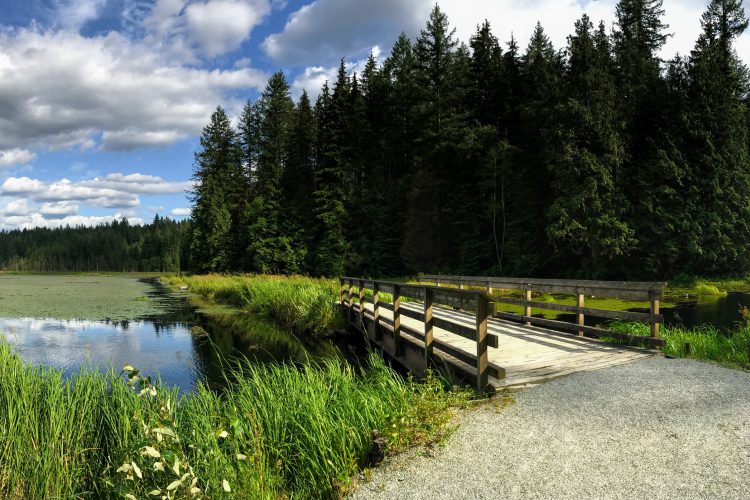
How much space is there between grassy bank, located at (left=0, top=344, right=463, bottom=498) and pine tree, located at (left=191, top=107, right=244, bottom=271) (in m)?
47.0

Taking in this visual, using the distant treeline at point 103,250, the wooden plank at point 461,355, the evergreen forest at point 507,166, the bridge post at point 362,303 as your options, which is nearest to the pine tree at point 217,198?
the evergreen forest at point 507,166

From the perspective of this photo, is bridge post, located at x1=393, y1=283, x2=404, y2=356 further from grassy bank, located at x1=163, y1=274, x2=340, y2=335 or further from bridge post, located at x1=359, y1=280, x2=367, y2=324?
grassy bank, located at x1=163, y1=274, x2=340, y2=335

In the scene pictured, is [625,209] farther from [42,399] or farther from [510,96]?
[42,399]

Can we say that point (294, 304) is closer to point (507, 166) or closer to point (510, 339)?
point (510, 339)

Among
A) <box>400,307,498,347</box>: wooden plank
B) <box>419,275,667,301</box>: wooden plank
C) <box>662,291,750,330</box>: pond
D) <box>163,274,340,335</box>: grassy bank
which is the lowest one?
<box>662,291,750,330</box>: pond

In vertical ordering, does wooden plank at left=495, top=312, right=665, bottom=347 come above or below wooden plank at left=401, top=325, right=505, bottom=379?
below

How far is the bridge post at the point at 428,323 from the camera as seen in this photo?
7090mm

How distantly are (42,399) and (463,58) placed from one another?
1573 inches

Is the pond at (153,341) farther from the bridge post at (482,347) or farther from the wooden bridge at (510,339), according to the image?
the bridge post at (482,347)

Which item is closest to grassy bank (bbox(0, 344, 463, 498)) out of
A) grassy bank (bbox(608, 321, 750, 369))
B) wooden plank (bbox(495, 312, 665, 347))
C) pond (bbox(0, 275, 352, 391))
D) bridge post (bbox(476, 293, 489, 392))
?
bridge post (bbox(476, 293, 489, 392))

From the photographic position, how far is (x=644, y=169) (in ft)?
97.4

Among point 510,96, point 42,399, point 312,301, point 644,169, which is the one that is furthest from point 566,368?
point 510,96

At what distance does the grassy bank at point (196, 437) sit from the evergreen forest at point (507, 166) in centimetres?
2572

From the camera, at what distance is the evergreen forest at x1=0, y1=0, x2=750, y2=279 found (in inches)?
1134
